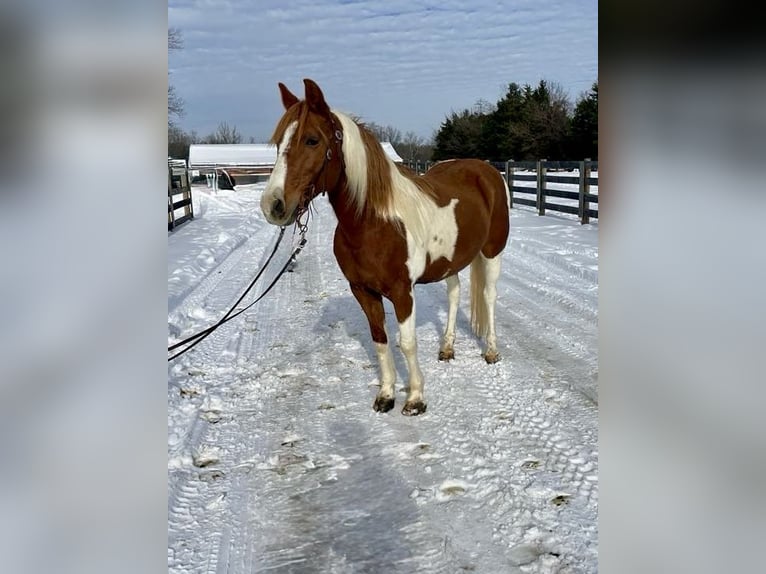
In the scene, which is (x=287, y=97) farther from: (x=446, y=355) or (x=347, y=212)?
(x=446, y=355)

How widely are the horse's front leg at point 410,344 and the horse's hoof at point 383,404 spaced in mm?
95

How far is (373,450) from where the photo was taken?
A: 115 inches

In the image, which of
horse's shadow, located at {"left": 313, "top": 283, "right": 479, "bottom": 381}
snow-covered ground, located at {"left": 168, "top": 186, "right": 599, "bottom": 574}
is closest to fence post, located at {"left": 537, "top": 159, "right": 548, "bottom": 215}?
horse's shadow, located at {"left": 313, "top": 283, "right": 479, "bottom": 381}

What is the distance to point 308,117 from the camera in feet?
9.17

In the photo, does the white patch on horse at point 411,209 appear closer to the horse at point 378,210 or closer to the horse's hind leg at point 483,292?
the horse at point 378,210

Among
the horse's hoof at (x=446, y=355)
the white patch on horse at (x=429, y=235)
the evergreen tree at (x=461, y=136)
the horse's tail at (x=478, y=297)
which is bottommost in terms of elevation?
the horse's hoof at (x=446, y=355)

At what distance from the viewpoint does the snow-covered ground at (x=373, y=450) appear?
7.09 feet

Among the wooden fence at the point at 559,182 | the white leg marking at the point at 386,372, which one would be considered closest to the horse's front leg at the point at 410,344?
the white leg marking at the point at 386,372

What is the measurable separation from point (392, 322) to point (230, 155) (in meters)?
46.3

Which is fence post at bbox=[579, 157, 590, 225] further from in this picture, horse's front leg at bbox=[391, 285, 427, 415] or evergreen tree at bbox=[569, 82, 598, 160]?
evergreen tree at bbox=[569, 82, 598, 160]

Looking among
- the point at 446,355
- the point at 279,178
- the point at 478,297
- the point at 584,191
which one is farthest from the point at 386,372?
the point at 584,191
